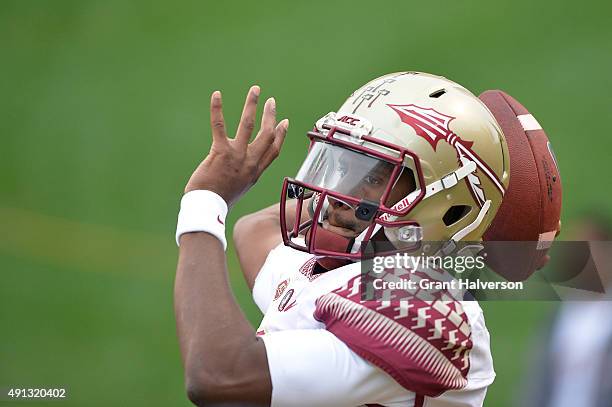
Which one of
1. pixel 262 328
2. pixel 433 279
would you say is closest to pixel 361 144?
pixel 433 279

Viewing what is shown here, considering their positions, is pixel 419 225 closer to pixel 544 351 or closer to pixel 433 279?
pixel 433 279

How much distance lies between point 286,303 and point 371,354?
1.10ft

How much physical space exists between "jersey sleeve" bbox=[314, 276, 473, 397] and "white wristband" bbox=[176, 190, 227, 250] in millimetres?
282

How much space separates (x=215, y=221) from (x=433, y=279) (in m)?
0.48

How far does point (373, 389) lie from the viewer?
1.90 m

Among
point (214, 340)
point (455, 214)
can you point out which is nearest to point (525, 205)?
point (455, 214)

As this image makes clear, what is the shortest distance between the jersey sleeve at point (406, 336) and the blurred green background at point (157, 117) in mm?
2882

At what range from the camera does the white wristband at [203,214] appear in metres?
2.00

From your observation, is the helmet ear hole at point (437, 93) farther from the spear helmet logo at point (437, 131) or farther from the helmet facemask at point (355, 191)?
the helmet facemask at point (355, 191)

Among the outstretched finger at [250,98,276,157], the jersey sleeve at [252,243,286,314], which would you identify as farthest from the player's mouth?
the jersey sleeve at [252,243,286,314]

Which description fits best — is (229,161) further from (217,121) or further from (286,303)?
(286,303)

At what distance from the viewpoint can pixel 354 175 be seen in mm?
2115

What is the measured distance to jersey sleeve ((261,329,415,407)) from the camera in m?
1.85

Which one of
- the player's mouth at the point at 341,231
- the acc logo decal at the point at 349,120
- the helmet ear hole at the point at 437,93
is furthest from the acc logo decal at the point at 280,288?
the helmet ear hole at the point at 437,93
